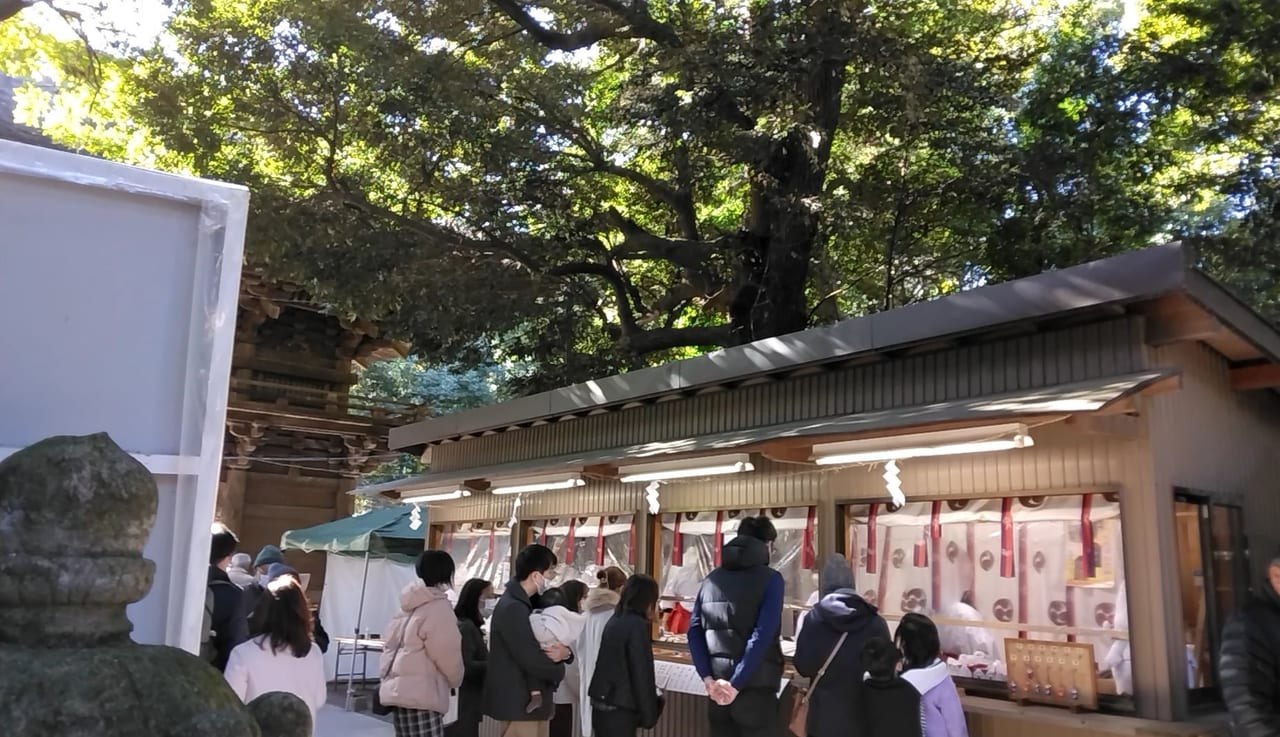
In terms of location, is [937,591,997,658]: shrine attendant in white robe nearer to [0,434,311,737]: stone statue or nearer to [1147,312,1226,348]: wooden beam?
[1147,312,1226,348]: wooden beam

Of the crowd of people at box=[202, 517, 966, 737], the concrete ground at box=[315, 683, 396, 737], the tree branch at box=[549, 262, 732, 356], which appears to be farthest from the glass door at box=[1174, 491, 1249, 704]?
the concrete ground at box=[315, 683, 396, 737]

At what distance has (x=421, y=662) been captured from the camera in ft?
20.2

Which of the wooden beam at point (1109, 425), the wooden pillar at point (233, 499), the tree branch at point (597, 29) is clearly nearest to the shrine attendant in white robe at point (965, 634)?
the wooden beam at point (1109, 425)

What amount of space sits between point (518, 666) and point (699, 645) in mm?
1282

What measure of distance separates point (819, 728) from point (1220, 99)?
10.4 metres

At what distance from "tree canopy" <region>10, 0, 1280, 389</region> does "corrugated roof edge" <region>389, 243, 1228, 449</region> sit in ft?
8.62

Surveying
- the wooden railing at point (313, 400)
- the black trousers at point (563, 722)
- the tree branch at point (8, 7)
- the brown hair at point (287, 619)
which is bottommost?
the black trousers at point (563, 722)

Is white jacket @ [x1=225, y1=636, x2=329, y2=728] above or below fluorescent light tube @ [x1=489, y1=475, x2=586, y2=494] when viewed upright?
below

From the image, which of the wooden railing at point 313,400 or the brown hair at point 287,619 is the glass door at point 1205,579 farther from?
the wooden railing at point 313,400

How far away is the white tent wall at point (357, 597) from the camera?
14836mm

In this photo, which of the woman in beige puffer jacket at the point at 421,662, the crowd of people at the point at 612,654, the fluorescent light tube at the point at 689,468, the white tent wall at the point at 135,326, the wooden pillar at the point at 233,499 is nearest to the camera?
the white tent wall at the point at 135,326

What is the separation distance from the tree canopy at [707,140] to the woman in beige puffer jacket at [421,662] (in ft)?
20.3

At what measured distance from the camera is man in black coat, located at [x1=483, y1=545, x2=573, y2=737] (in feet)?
20.3

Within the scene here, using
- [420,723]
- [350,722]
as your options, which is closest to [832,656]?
[420,723]
